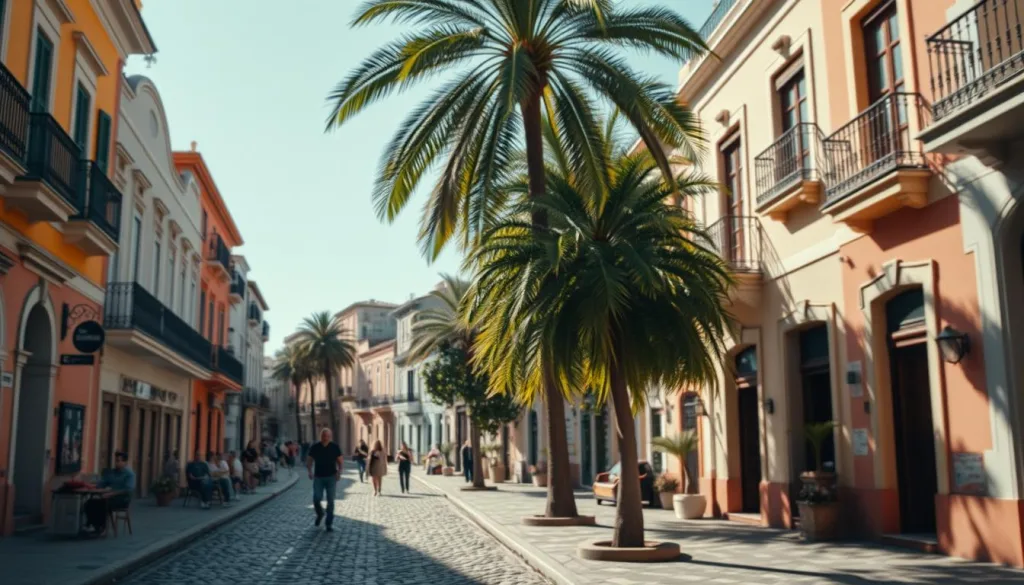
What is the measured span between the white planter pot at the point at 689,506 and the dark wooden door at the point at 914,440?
5849mm

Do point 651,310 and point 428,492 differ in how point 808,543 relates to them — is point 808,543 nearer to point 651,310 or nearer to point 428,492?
point 651,310

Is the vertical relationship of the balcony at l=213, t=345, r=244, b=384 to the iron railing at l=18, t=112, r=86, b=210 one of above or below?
below

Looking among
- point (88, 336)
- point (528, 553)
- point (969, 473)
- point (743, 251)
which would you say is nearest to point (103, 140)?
point (88, 336)

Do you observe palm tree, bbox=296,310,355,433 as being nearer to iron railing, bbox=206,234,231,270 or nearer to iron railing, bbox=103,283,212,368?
iron railing, bbox=206,234,231,270

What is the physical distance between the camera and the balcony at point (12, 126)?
12734 mm

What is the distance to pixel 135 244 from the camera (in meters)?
24.9

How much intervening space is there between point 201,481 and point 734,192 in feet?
46.8

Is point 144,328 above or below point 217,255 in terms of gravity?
below

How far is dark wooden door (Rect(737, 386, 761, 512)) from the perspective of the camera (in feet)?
63.2

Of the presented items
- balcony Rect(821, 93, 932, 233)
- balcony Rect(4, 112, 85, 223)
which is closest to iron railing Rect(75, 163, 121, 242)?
balcony Rect(4, 112, 85, 223)

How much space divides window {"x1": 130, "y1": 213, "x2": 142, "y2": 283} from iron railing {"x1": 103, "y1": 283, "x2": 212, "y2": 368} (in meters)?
1.18

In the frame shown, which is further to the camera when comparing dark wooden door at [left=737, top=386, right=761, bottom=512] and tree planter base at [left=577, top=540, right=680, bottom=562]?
dark wooden door at [left=737, top=386, right=761, bottom=512]

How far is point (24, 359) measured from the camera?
15.3m

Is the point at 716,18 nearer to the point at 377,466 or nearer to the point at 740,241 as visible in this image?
the point at 740,241
